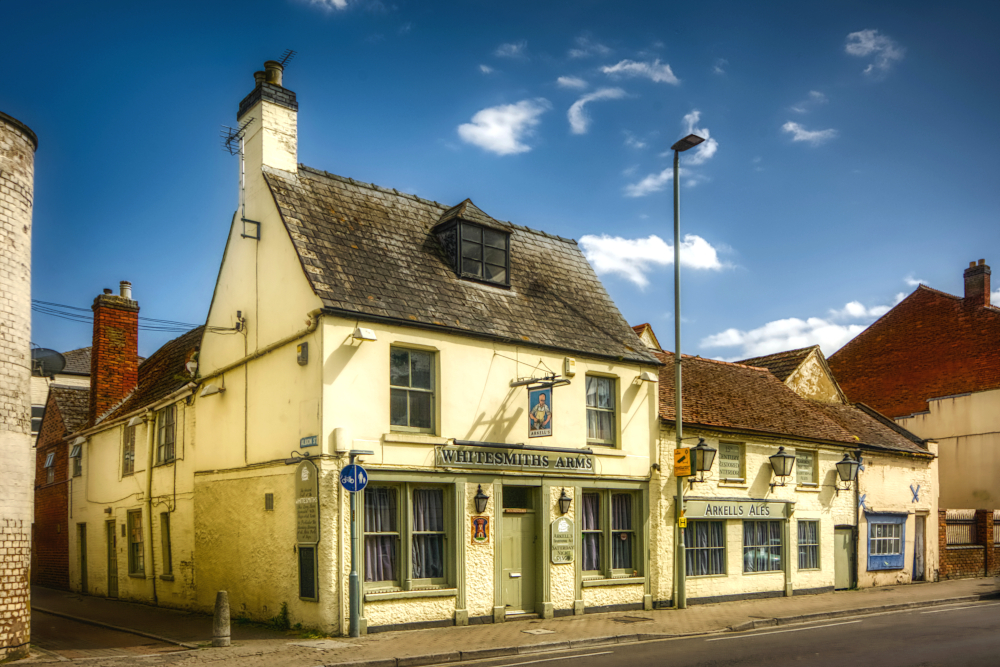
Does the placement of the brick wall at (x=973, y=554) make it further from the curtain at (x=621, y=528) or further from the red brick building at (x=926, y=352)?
the curtain at (x=621, y=528)

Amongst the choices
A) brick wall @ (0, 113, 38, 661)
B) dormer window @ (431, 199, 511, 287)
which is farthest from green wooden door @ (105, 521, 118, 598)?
dormer window @ (431, 199, 511, 287)

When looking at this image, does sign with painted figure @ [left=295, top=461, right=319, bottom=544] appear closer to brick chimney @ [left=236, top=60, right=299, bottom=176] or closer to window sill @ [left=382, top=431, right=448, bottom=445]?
window sill @ [left=382, top=431, right=448, bottom=445]

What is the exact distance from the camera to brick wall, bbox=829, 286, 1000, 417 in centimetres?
3158

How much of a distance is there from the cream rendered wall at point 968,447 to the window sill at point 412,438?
22.5 meters

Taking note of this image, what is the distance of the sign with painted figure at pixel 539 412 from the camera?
16.0 metres

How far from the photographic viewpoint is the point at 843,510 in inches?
905

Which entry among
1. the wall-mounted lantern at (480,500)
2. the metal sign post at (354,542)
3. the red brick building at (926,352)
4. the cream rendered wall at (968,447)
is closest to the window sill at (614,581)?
the wall-mounted lantern at (480,500)

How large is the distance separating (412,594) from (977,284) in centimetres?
2775

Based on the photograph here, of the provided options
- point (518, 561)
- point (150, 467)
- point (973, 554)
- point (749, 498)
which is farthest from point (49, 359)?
point (973, 554)

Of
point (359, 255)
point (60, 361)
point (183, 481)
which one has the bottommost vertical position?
point (183, 481)

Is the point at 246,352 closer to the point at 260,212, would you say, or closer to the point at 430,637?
the point at 260,212

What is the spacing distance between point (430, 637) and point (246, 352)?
6962 millimetres

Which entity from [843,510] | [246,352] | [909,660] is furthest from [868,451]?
[246,352]

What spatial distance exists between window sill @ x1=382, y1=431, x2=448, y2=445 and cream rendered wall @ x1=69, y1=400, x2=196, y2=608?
650 centimetres
